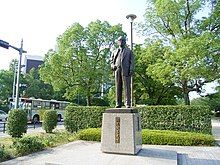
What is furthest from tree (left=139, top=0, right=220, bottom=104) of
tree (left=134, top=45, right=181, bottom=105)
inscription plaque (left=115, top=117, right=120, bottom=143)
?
inscription plaque (left=115, top=117, right=120, bottom=143)

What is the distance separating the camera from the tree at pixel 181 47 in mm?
16391

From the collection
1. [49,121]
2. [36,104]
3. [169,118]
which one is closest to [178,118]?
[169,118]

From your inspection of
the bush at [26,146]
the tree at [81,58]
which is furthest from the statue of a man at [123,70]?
the tree at [81,58]

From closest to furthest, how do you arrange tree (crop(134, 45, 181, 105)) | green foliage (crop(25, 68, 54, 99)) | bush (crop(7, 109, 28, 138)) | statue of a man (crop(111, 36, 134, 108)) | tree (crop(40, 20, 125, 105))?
statue of a man (crop(111, 36, 134, 108)), bush (crop(7, 109, 28, 138)), tree (crop(134, 45, 181, 105)), tree (crop(40, 20, 125, 105)), green foliage (crop(25, 68, 54, 99))

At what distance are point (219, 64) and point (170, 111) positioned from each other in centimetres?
462

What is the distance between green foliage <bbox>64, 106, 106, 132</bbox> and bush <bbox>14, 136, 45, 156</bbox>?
22.9 ft

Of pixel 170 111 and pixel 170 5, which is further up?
pixel 170 5

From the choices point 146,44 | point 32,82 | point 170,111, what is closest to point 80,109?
point 170,111

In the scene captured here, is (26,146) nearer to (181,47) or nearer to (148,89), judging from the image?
(181,47)

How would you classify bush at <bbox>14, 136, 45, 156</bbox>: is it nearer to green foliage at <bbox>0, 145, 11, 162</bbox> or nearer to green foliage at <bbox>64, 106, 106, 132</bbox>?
green foliage at <bbox>0, 145, 11, 162</bbox>

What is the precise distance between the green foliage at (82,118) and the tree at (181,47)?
199 inches

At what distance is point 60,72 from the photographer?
2459 cm

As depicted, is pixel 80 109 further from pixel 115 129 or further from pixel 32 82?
pixel 32 82

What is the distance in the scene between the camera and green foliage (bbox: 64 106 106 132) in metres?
17.6
